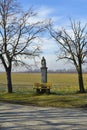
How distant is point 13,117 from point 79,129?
16.1ft

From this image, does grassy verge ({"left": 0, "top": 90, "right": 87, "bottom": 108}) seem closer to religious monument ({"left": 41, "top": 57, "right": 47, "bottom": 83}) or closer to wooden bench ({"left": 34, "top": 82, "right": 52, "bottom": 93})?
wooden bench ({"left": 34, "top": 82, "right": 52, "bottom": 93})

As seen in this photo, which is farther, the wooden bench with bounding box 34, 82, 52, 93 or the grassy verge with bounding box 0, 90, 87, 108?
the wooden bench with bounding box 34, 82, 52, 93

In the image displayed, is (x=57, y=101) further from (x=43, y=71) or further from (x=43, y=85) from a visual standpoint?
(x=43, y=71)

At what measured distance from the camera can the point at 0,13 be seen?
38031mm

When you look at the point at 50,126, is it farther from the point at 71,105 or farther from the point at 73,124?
the point at 71,105

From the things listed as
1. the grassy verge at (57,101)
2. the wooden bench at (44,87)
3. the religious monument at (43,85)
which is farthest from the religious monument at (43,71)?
the grassy verge at (57,101)

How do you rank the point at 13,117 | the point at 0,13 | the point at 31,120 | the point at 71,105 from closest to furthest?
the point at 31,120
the point at 13,117
the point at 71,105
the point at 0,13

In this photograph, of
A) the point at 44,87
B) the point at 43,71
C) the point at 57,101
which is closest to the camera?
the point at 57,101

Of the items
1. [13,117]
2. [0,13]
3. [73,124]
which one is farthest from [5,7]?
[73,124]

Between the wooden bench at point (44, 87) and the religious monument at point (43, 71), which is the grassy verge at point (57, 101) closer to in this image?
the wooden bench at point (44, 87)

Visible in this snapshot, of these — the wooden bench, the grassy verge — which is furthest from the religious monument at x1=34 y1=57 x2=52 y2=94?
the grassy verge

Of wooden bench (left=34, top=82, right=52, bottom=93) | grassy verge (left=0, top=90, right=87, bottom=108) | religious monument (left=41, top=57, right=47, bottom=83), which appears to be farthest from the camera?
religious monument (left=41, top=57, right=47, bottom=83)

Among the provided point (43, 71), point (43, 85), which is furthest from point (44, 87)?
point (43, 71)

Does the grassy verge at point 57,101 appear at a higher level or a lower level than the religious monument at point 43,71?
lower
